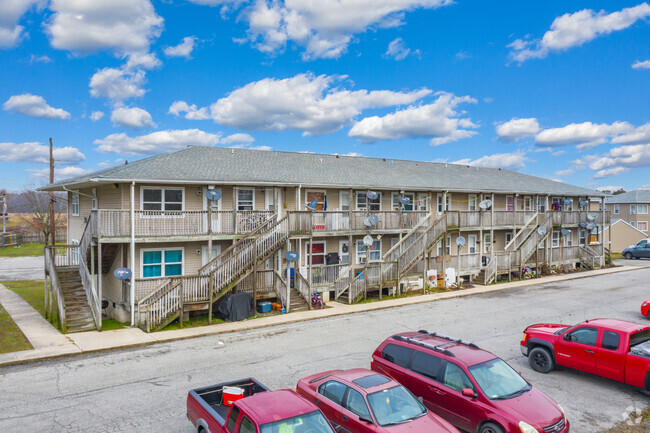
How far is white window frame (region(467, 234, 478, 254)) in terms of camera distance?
104 ft

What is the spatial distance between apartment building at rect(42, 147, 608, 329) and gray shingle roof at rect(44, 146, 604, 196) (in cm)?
12

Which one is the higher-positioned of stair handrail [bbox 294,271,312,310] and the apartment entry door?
the apartment entry door

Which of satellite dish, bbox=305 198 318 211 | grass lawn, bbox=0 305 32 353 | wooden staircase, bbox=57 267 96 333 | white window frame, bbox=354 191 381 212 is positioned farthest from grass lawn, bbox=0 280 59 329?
white window frame, bbox=354 191 381 212

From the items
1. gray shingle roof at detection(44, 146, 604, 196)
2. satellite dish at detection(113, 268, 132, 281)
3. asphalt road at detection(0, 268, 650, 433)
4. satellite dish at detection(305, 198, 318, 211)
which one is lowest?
asphalt road at detection(0, 268, 650, 433)

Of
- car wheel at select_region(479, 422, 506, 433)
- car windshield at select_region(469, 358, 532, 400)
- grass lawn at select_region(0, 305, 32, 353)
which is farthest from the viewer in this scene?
grass lawn at select_region(0, 305, 32, 353)

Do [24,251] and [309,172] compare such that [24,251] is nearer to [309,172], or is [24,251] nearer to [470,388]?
[309,172]

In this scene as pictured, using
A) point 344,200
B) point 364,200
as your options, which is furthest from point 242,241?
point 364,200

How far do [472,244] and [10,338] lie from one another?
2815cm

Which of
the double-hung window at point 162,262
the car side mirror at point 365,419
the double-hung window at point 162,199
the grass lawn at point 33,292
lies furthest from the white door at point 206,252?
the car side mirror at point 365,419

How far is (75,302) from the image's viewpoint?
18.8m

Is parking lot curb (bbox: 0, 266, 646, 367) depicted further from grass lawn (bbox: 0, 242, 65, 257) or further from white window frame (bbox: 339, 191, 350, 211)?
grass lawn (bbox: 0, 242, 65, 257)

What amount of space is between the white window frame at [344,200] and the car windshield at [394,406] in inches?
701

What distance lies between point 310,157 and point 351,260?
27.2 ft

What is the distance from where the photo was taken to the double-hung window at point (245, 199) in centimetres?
2198
